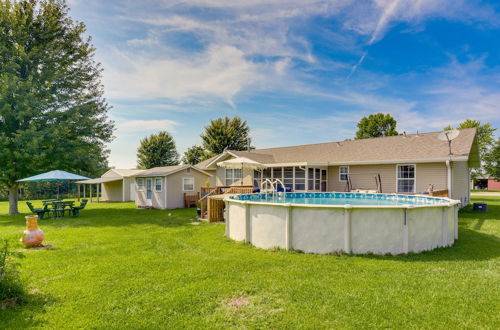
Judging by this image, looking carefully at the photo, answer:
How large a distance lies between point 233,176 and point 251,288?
56.3 ft

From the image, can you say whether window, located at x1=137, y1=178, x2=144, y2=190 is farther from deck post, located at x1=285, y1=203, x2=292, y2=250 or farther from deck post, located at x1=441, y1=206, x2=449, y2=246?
deck post, located at x1=441, y1=206, x2=449, y2=246

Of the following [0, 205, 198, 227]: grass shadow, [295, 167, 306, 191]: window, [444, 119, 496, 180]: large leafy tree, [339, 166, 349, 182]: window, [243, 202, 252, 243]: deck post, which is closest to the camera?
[243, 202, 252, 243]: deck post

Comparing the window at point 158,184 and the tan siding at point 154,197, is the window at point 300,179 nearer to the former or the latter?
the tan siding at point 154,197

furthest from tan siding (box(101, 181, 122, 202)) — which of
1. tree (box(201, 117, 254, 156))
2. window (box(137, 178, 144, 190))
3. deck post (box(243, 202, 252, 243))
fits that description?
deck post (box(243, 202, 252, 243))

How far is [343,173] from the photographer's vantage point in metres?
18.5

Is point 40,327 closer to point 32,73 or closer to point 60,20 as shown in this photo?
→ point 32,73

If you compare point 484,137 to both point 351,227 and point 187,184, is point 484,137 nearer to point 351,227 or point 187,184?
point 187,184

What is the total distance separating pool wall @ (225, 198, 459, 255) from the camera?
20.8 ft

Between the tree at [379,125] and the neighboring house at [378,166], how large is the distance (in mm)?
24719

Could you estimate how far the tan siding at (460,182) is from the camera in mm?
15250

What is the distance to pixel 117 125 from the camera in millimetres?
19125

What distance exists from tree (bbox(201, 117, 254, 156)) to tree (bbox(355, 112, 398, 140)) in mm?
20764

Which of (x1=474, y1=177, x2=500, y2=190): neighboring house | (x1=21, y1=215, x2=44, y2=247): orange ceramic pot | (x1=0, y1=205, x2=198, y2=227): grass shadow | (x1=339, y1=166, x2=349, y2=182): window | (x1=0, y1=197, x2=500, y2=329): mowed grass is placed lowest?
(x1=474, y1=177, x2=500, y2=190): neighboring house

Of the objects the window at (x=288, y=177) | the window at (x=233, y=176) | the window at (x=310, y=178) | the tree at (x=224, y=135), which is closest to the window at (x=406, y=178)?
the window at (x=310, y=178)
